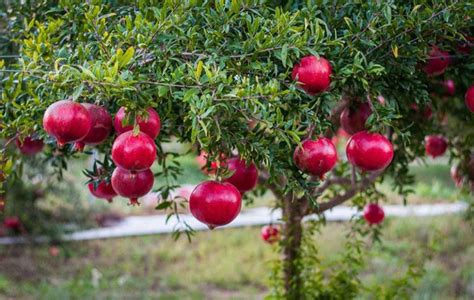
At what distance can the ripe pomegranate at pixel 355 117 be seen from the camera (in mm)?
1816

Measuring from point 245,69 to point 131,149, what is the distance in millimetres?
343

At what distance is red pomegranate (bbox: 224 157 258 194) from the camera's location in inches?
66.1

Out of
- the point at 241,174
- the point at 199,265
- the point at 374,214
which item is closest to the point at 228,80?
the point at 241,174

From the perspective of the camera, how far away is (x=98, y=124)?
4.67ft

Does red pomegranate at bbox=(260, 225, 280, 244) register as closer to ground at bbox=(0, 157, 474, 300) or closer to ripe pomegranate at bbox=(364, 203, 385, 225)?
ripe pomegranate at bbox=(364, 203, 385, 225)

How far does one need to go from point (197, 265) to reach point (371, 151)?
4.63 metres

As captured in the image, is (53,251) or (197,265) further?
(53,251)

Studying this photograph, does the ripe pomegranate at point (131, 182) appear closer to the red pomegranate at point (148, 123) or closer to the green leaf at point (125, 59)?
the red pomegranate at point (148, 123)

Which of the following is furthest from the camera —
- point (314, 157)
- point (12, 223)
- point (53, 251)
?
point (53, 251)

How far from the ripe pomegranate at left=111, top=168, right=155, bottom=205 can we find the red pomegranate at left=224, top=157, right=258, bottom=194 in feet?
0.82

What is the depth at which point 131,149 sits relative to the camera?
4.25 feet

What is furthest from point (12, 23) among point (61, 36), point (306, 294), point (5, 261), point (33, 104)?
point (5, 261)

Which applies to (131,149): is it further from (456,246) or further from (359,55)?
(456,246)

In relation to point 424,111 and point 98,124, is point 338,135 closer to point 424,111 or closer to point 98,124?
point 424,111
